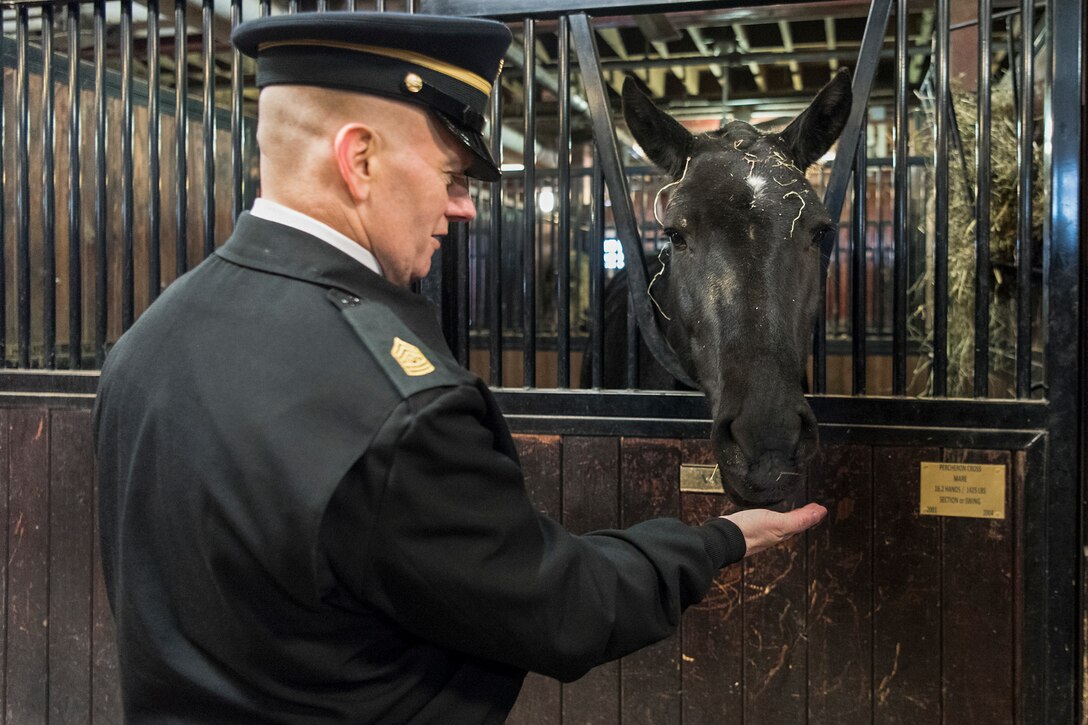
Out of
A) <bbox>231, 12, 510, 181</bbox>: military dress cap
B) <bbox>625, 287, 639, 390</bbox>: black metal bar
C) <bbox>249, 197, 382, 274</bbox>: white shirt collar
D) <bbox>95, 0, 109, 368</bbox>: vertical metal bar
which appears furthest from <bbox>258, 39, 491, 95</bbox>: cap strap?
<bbox>95, 0, 109, 368</bbox>: vertical metal bar

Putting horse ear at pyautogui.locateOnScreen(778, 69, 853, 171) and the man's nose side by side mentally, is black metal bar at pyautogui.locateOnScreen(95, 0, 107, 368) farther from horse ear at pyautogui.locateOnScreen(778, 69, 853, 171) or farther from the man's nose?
horse ear at pyautogui.locateOnScreen(778, 69, 853, 171)

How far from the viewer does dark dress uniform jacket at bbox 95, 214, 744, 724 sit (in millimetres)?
1098

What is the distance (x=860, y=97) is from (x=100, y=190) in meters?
2.34

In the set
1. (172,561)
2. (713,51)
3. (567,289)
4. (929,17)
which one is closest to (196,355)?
(172,561)

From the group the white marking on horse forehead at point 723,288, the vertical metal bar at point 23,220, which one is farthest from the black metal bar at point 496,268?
the vertical metal bar at point 23,220

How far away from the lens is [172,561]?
3.91 feet

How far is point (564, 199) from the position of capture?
268cm

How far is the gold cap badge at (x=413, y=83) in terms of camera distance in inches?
49.1

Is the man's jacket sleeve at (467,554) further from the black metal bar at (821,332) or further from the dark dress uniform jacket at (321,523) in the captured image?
the black metal bar at (821,332)

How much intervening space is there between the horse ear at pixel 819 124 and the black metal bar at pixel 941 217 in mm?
252

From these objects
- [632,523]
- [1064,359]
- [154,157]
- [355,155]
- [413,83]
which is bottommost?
[632,523]

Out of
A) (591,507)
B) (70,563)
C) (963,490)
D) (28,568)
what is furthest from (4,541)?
(963,490)

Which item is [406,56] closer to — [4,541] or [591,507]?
[591,507]

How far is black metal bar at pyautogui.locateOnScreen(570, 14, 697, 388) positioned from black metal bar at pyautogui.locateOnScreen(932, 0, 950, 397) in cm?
69
